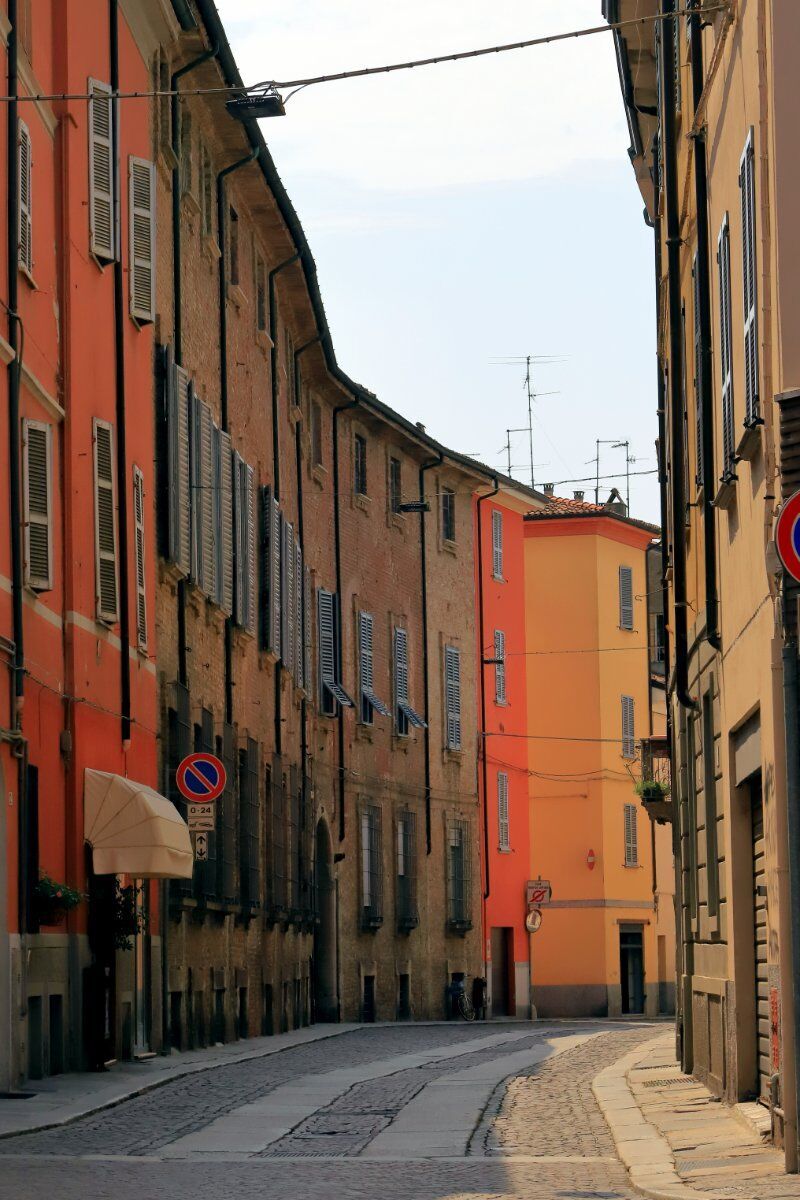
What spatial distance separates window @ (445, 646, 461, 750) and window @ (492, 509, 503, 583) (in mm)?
4200

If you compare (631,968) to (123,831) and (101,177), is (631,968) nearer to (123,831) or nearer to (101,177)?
(123,831)

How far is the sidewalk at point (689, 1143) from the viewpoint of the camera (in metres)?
10.4

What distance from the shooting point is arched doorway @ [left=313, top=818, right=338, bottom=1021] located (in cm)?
3725

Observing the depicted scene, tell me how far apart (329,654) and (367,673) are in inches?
125

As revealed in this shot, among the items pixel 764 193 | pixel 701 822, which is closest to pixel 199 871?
pixel 701 822

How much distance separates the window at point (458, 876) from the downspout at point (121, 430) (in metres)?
23.6

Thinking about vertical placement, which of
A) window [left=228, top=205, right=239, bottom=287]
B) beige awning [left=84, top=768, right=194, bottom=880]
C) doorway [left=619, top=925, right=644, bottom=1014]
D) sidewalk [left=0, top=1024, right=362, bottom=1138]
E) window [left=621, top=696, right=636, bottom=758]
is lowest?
doorway [left=619, top=925, right=644, bottom=1014]

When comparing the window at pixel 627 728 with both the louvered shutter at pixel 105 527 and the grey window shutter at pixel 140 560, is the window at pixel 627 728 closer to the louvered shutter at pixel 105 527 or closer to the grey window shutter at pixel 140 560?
the grey window shutter at pixel 140 560

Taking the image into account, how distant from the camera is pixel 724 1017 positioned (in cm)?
1502

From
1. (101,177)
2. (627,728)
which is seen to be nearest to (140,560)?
(101,177)

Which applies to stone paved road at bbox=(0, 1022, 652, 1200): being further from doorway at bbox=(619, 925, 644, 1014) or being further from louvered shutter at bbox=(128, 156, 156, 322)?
doorway at bbox=(619, 925, 644, 1014)

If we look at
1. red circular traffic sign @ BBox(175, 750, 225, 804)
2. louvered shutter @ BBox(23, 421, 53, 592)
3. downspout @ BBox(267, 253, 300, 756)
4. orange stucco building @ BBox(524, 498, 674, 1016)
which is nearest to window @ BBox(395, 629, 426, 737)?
downspout @ BBox(267, 253, 300, 756)

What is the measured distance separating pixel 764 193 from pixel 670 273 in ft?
18.4

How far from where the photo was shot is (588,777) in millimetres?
54938
